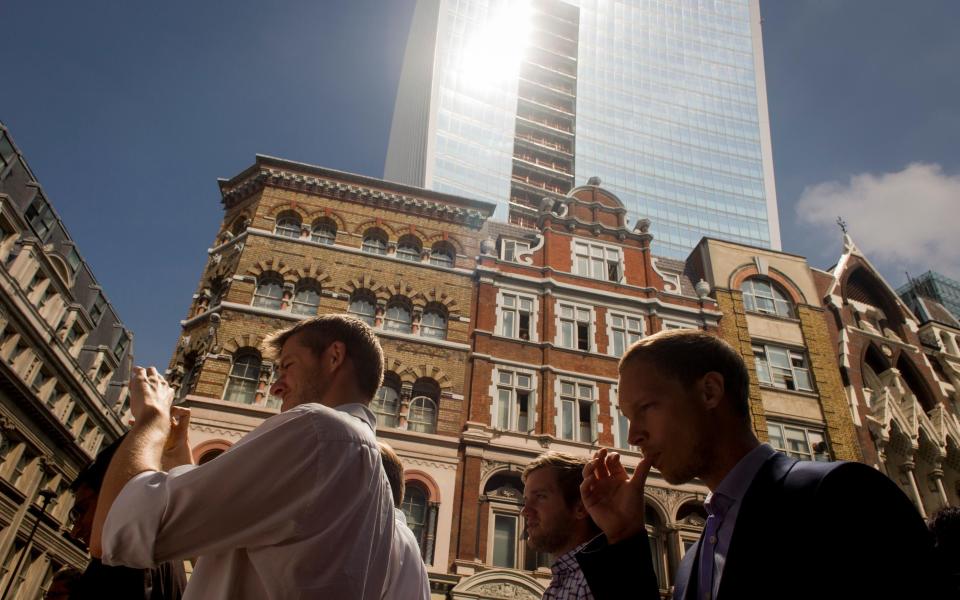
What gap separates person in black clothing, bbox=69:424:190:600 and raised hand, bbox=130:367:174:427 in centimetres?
38

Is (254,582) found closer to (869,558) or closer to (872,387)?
(869,558)

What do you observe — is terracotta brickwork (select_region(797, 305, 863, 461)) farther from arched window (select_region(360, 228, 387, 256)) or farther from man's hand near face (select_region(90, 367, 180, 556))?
man's hand near face (select_region(90, 367, 180, 556))

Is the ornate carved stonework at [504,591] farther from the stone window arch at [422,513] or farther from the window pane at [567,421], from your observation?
the window pane at [567,421]

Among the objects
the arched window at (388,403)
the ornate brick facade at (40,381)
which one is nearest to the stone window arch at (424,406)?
the arched window at (388,403)

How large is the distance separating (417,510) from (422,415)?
114 inches

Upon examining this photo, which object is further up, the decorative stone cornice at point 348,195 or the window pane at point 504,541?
the decorative stone cornice at point 348,195

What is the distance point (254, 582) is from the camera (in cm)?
234

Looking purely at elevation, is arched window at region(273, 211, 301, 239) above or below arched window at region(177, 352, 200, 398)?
above

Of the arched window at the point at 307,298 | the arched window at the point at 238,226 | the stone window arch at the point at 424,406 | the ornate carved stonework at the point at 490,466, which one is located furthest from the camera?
the arched window at the point at 238,226

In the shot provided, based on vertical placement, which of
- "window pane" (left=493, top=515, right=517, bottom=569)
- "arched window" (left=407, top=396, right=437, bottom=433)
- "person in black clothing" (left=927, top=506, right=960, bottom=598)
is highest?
"arched window" (left=407, top=396, right=437, bottom=433)

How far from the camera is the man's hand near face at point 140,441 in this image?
2.38 m

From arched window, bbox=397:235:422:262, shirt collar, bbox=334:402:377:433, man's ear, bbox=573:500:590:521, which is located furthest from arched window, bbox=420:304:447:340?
shirt collar, bbox=334:402:377:433

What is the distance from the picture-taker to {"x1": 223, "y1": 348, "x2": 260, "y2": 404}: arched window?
18.5 metres

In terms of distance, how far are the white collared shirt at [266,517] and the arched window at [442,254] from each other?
2076 centimetres
